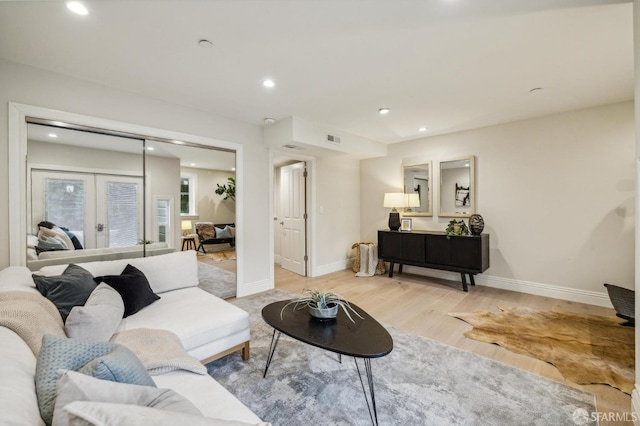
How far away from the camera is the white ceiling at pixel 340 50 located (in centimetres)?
178

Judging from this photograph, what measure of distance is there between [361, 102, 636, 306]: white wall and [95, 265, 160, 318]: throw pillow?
177 inches

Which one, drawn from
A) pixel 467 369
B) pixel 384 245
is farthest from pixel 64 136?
pixel 384 245

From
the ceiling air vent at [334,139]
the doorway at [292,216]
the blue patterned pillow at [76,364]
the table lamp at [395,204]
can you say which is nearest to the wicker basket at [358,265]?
the table lamp at [395,204]

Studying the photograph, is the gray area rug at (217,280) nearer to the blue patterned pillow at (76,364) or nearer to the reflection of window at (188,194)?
the reflection of window at (188,194)

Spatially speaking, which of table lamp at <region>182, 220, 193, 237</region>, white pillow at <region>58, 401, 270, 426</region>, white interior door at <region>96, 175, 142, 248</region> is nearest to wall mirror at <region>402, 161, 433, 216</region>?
table lamp at <region>182, 220, 193, 237</region>

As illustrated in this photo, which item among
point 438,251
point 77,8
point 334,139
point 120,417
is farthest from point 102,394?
point 438,251

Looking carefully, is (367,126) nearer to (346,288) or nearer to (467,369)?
(346,288)

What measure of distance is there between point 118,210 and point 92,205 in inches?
8.8

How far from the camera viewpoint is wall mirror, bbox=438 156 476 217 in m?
4.38

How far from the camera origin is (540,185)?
A: 12.6 feet

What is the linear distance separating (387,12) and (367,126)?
8.11ft

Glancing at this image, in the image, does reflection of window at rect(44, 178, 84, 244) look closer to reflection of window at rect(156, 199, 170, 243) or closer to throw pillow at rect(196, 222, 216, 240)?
reflection of window at rect(156, 199, 170, 243)

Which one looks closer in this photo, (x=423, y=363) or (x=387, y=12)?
(x=387, y=12)

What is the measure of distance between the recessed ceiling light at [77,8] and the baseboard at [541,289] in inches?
206
